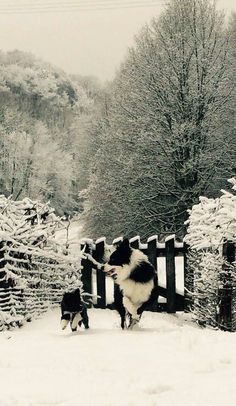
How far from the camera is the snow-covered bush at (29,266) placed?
860 cm

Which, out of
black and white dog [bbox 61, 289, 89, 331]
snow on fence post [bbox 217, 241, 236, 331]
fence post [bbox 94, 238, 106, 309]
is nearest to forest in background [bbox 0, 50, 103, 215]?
fence post [bbox 94, 238, 106, 309]

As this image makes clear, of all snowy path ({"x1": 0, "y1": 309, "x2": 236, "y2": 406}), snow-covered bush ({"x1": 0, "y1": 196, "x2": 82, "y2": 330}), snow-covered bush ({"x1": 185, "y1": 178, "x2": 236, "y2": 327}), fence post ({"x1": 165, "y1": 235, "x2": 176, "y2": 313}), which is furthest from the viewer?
fence post ({"x1": 165, "y1": 235, "x2": 176, "y2": 313})

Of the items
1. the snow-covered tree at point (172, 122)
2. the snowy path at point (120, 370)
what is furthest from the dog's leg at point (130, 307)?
the snow-covered tree at point (172, 122)

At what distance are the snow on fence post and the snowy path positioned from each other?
1.62 metres

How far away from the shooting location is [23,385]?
413cm

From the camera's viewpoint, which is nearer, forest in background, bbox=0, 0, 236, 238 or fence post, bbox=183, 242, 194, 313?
fence post, bbox=183, 242, 194, 313

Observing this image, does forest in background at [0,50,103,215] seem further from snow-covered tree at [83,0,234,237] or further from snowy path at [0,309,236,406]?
snowy path at [0,309,236,406]

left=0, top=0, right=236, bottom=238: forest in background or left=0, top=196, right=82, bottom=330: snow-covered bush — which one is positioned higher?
left=0, top=0, right=236, bottom=238: forest in background

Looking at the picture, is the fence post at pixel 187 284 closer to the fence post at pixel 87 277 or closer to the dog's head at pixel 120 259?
the fence post at pixel 87 277

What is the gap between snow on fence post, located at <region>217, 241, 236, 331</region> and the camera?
7.70 m

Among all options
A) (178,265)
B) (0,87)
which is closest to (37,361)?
(178,265)

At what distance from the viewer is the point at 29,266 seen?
30.3ft

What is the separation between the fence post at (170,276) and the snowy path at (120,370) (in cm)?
344

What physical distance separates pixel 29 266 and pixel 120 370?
16.4 feet
